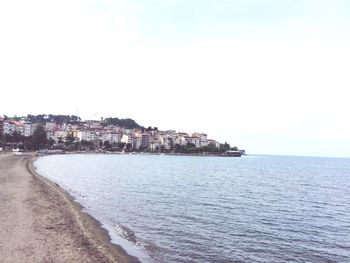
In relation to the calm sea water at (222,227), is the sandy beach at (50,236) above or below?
above

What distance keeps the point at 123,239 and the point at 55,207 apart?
29.0ft

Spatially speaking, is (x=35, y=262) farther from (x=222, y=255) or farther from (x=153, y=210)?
(x=153, y=210)

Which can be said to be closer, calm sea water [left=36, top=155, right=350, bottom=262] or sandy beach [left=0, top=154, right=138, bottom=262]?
sandy beach [left=0, top=154, right=138, bottom=262]

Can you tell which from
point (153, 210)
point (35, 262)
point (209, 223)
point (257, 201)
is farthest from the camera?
point (257, 201)

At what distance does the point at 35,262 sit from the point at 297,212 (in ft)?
87.3

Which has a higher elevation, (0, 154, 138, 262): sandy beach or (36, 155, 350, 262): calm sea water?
(0, 154, 138, 262): sandy beach

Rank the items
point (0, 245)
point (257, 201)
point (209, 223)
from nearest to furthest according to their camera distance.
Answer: point (0, 245), point (209, 223), point (257, 201)

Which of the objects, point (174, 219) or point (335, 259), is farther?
point (174, 219)

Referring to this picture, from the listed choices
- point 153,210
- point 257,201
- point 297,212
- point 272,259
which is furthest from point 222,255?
point 257,201

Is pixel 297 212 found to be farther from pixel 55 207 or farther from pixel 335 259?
pixel 55 207

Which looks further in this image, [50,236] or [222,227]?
[222,227]

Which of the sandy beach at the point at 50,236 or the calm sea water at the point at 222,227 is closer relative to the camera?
the sandy beach at the point at 50,236

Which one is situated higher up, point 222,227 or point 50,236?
point 50,236

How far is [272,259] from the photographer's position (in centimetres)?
1909
